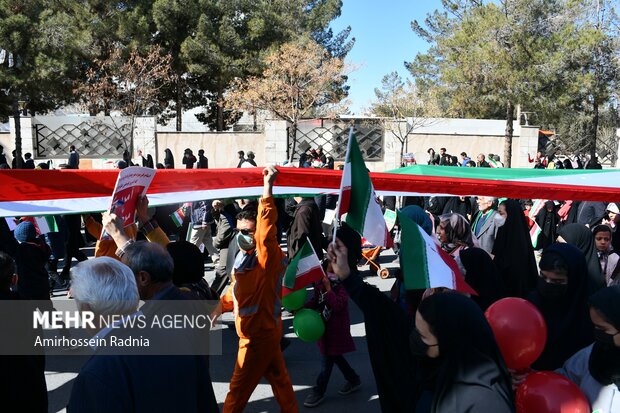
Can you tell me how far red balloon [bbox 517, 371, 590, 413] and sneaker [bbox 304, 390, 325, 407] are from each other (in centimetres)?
275

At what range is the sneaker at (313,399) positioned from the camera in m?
5.30

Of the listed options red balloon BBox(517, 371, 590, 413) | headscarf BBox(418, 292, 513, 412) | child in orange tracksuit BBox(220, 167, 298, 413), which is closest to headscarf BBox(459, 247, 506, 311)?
child in orange tracksuit BBox(220, 167, 298, 413)

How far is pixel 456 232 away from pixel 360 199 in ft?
7.71

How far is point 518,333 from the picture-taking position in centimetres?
298

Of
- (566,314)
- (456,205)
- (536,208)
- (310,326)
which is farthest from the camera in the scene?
(456,205)

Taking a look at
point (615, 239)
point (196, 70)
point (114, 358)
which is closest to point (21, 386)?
point (114, 358)

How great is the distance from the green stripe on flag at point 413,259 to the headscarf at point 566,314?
1076 mm

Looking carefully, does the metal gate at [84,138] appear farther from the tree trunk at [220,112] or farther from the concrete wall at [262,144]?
the tree trunk at [220,112]

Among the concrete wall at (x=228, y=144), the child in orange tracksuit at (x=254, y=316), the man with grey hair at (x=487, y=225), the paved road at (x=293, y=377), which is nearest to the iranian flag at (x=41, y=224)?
the paved road at (x=293, y=377)

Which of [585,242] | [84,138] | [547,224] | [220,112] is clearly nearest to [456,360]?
[585,242]

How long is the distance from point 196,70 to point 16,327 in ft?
96.2

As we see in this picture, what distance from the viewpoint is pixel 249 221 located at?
5414mm

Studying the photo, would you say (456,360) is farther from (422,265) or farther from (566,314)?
(566,314)

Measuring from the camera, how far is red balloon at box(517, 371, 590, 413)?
2.71 m
